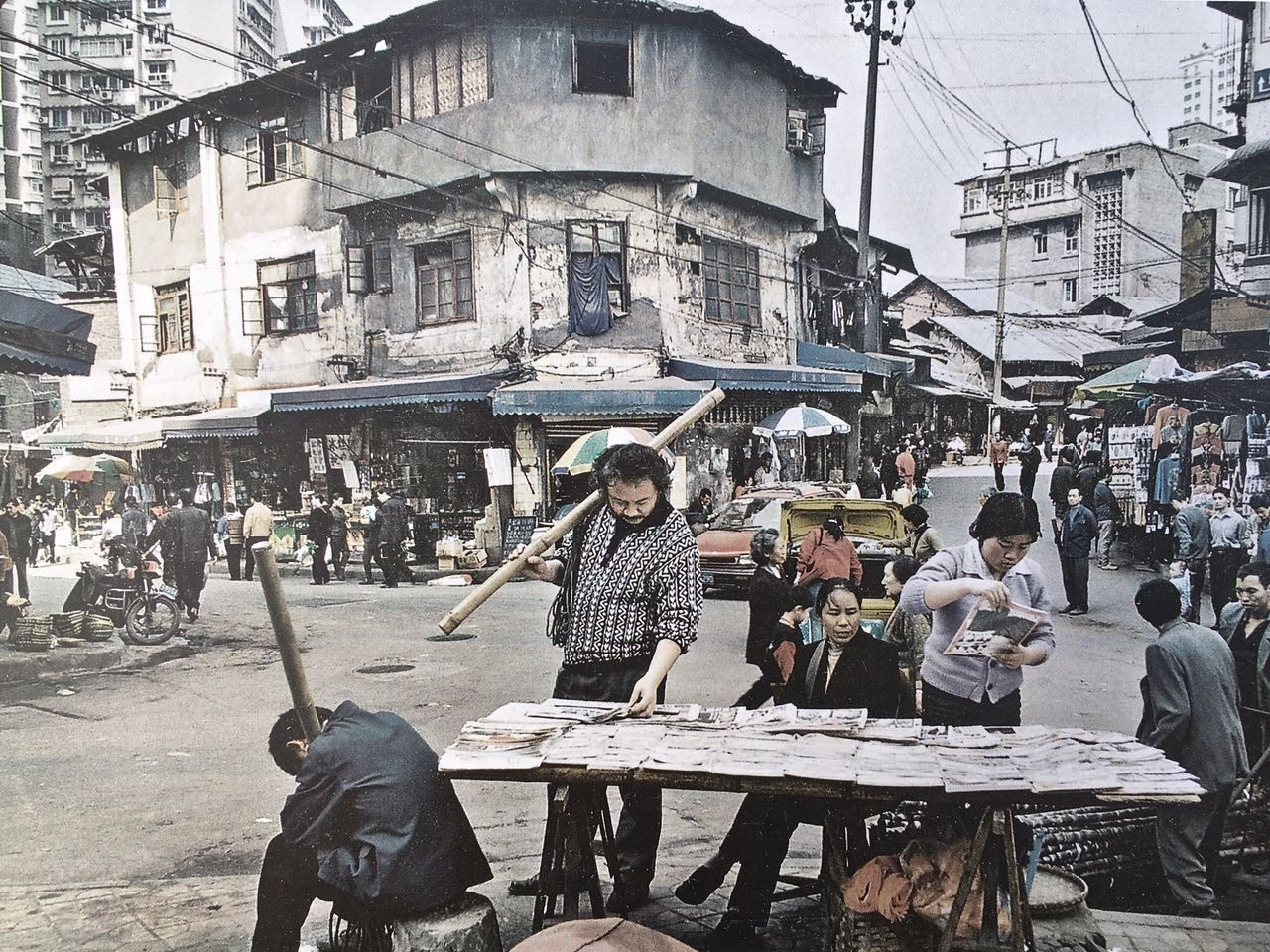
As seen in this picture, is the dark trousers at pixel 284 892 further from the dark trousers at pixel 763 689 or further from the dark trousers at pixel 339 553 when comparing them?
the dark trousers at pixel 763 689

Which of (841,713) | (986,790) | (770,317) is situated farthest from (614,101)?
(986,790)

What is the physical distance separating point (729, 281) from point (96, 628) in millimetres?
3325

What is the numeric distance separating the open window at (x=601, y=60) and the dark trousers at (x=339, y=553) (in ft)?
7.72

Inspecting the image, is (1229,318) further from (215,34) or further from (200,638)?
(200,638)

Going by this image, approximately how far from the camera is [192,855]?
349cm

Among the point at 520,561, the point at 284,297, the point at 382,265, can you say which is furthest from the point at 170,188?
the point at 520,561

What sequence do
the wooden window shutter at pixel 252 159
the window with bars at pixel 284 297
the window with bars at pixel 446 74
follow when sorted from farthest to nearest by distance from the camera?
1. the window with bars at pixel 284 297
2. the wooden window shutter at pixel 252 159
3. the window with bars at pixel 446 74

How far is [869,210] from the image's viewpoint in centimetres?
436

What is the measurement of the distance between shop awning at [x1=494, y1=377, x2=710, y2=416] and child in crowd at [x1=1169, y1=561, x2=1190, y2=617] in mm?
2617

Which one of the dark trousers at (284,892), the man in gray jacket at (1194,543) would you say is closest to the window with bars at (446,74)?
the dark trousers at (284,892)

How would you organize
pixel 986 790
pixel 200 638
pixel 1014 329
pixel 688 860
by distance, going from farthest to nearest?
pixel 1014 329 → pixel 200 638 → pixel 688 860 → pixel 986 790

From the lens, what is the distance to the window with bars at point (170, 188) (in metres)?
3.95

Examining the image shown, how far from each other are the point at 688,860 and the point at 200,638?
2.42m

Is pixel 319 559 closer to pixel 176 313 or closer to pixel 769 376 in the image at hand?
pixel 176 313
